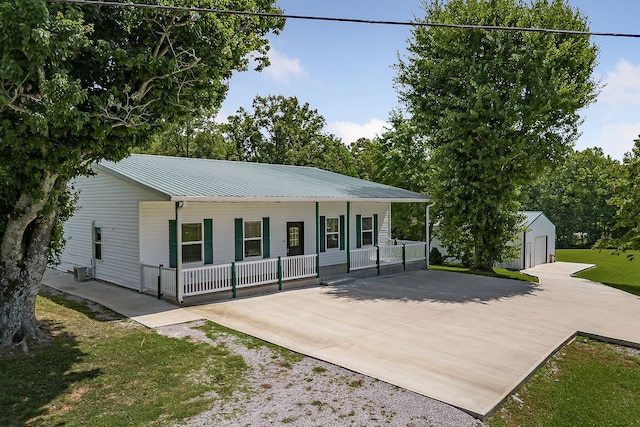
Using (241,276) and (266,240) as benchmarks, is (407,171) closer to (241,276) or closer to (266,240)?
(266,240)

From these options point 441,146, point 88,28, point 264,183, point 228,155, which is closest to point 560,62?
point 441,146

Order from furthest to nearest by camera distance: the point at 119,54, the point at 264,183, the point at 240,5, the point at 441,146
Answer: the point at 441,146 < the point at 264,183 < the point at 240,5 < the point at 119,54

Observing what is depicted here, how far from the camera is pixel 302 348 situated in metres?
8.33

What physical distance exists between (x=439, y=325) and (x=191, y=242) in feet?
26.5

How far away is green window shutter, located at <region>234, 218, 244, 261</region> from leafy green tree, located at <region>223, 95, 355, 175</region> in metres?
26.2

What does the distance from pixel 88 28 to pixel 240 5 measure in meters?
2.76

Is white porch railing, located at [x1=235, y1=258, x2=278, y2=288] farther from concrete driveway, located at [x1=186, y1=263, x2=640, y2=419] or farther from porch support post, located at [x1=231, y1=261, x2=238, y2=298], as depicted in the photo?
concrete driveway, located at [x1=186, y1=263, x2=640, y2=419]

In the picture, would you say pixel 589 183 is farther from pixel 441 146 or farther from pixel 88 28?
pixel 88 28

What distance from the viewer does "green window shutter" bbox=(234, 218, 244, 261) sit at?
49.6 feet

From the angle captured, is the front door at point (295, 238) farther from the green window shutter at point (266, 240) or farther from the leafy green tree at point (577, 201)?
the leafy green tree at point (577, 201)

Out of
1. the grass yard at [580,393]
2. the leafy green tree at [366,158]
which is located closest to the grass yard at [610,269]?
the grass yard at [580,393]

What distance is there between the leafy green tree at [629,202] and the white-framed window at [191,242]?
17.4m

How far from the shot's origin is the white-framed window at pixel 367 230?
19.8 meters

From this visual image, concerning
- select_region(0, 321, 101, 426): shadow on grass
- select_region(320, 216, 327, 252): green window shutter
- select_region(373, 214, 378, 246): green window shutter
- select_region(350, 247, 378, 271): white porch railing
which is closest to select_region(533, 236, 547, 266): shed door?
select_region(373, 214, 378, 246): green window shutter
